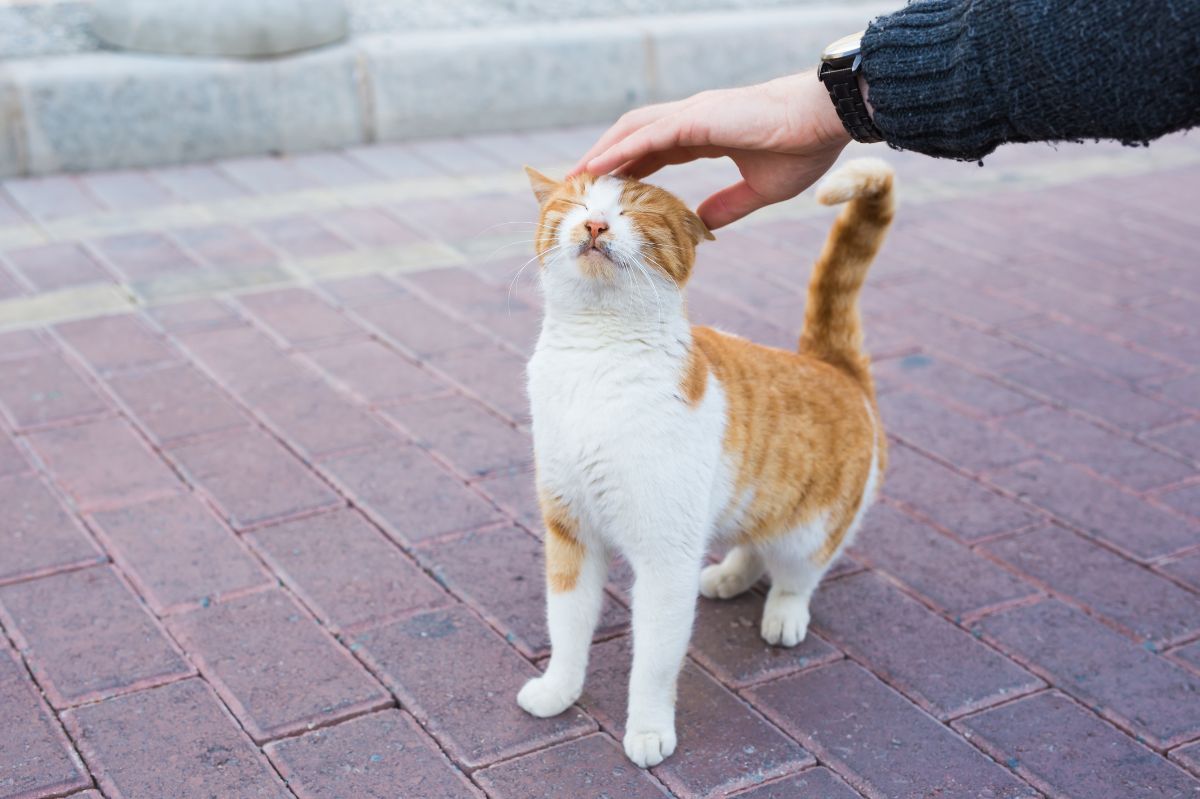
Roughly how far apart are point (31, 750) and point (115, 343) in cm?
181

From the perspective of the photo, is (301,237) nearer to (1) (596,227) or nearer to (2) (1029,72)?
(1) (596,227)

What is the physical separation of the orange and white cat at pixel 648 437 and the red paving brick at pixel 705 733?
58mm

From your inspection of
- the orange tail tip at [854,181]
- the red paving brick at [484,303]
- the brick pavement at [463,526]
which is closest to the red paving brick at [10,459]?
the brick pavement at [463,526]

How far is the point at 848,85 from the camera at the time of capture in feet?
6.64

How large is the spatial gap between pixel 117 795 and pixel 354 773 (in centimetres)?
38

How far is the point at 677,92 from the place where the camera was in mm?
6234

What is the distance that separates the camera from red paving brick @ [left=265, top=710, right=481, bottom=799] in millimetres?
2109

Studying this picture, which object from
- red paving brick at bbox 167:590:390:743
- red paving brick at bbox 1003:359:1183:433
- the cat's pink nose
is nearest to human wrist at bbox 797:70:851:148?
the cat's pink nose

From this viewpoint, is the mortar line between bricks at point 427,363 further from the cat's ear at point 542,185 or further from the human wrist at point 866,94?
the human wrist at point 866,94

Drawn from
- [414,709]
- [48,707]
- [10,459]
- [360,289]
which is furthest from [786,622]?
[360,289]

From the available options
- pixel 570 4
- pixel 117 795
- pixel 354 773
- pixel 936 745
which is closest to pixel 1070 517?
pixel 936 745

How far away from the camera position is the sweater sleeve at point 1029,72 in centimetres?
165

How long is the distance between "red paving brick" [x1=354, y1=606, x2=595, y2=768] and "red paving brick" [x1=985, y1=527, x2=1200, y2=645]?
3.85ft

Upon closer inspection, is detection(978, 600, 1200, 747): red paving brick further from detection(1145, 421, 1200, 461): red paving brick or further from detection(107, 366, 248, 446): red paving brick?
detection(107, 366, 248, 446): red paving brick
